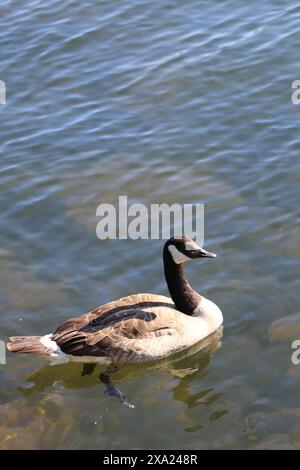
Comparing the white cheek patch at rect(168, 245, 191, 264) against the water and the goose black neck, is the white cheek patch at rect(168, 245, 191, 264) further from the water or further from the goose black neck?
the water

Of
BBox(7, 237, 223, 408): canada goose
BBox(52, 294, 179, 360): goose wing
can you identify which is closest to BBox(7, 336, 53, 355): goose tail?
BBox(7, 237, 223, 408): canada goose

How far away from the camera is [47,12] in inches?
995

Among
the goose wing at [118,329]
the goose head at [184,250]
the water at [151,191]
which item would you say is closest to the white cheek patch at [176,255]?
the goose head at [184,250]

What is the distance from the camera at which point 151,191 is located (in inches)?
680

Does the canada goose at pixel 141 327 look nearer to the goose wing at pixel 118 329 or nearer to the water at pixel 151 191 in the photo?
the goose wing at pixel 118 329

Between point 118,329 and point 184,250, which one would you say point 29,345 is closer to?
point 118,329

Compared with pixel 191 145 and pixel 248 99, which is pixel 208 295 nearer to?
pixel 191 145

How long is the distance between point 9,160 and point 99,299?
5.51 metres

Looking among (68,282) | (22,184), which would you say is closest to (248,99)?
(22,184)

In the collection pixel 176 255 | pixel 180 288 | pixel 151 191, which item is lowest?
pixel 180 288

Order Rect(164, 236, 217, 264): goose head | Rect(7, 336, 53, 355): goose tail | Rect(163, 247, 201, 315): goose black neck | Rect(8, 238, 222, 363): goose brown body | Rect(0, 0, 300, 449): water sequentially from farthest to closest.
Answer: Rect(163, 247, 201, 315): goose black neck < Rect(164, 236, 217, 264): goose head < Rect(8, 238, 222, 363): goose brown body < Rect(7, 336, 53, 355): goose tail < Rect(0, 0, 300, 449): water

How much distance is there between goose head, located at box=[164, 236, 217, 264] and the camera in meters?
13.6

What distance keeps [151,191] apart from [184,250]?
3799mm

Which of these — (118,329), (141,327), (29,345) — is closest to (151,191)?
(141,327)
